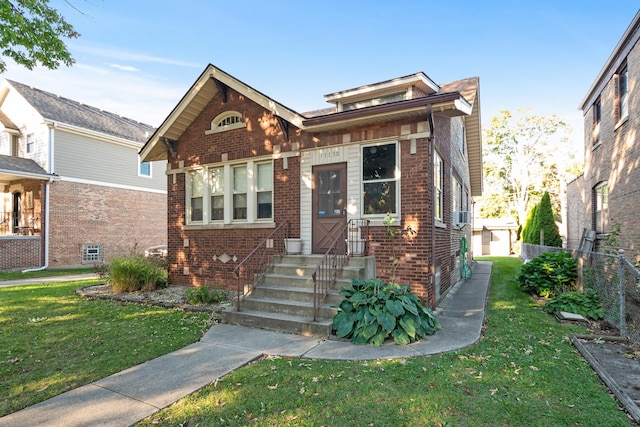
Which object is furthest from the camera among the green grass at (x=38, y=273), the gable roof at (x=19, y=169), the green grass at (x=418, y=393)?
the gable roof at (x=19, y=169)

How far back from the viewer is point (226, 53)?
11.3m

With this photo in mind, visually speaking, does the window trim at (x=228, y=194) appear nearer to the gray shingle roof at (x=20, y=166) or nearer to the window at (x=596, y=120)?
the gray shingle roof at (x=20, y=166)

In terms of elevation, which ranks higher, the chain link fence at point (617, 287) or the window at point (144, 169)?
the window at point (144, 169)

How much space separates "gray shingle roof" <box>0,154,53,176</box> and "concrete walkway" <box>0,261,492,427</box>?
14.6 metres

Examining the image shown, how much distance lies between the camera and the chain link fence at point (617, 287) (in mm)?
5586

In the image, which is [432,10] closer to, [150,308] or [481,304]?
[481,304]

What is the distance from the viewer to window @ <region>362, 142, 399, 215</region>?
7438 millimetres

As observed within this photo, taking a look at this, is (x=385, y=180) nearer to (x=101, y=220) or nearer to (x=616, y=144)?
(x=616, y=144)

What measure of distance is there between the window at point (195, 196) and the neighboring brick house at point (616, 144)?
38.5 ft

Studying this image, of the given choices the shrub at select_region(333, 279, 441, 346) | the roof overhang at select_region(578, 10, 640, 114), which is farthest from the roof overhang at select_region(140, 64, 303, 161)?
the roof overhang at select_region(578, 10, 640, 114)

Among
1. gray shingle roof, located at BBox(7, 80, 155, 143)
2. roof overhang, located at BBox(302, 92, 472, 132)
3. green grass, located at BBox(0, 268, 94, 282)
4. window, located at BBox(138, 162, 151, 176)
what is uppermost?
gray shingle roof, located at BBox(7, 80, 155, 143)

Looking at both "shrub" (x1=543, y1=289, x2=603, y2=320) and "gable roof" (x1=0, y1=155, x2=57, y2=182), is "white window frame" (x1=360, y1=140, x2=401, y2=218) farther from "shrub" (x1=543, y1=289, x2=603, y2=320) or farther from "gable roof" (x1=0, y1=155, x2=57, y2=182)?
"gable roof" (x1=0, y1=155, x2=57, y2=182)

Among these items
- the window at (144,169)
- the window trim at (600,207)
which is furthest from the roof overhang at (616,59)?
the window at (144,169)

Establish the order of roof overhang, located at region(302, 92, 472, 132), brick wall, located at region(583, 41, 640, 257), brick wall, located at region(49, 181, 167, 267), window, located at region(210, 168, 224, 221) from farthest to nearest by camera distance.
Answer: brick wall, located at region(49, 181, 167, 267) < window, located at region(210, 168, 224, 221) < brick wall, located at region(583, 41, 640, 257) < roof overhang, located at region(302, 92, 472, 132)
